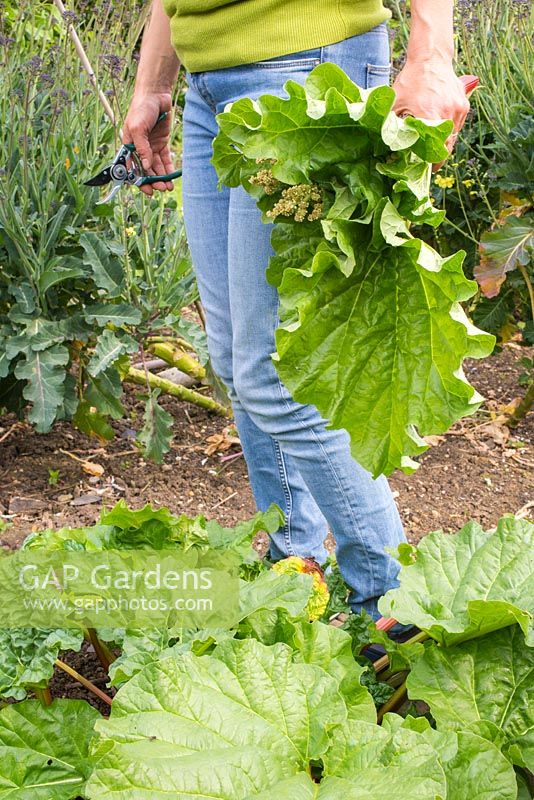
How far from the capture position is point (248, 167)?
5.15 ft

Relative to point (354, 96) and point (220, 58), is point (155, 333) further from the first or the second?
point (354, 96)

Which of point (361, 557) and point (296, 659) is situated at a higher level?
point (296, 659)

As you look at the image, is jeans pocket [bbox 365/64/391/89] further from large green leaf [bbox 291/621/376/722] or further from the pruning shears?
large green leaf [bbox 291/621/376/722]

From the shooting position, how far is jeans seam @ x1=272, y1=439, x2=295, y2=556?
2.22m

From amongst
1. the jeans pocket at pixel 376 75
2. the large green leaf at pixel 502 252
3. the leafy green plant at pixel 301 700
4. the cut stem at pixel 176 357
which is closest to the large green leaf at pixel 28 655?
the leafy green plant at pixel 301 700

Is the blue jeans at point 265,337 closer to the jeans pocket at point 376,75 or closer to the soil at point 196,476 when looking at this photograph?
the jeans pocket at point 376,75

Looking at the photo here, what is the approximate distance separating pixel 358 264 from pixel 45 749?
99 centimetres

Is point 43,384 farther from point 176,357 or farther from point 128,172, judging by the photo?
point 128,172

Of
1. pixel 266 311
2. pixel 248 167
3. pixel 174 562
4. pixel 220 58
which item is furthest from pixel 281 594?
pixel 220 58

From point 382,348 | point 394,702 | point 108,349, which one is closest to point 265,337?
point 382,348

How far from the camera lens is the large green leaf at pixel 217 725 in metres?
1.20

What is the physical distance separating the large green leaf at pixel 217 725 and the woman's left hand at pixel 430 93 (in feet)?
2.79

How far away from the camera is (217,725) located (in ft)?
4.30

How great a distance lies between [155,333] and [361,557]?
1.81 m
